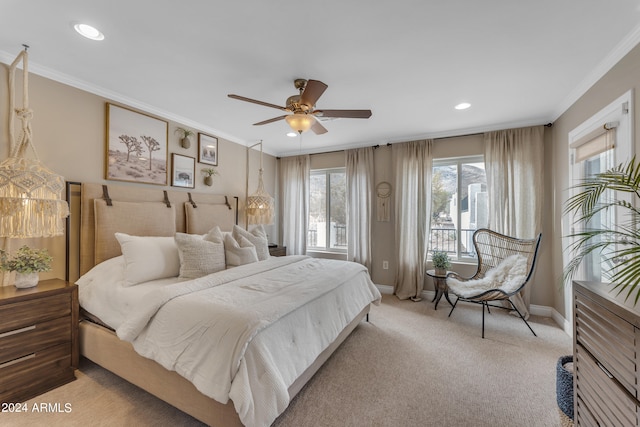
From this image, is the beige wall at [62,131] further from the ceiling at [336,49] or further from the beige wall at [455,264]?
the beige wall at [455,264]

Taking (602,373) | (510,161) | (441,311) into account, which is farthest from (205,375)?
(510,161)

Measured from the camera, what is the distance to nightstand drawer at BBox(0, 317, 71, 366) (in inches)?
69.7

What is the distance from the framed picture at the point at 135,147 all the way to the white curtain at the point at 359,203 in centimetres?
282

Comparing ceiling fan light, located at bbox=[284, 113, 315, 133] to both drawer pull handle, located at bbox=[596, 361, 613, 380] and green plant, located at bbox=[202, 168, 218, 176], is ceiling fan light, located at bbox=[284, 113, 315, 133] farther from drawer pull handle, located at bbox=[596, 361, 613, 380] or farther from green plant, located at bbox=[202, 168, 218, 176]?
drawer pull handle, located at bbox=[596, 361, 613, 380]

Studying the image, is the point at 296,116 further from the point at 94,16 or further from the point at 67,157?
the point at 67,157

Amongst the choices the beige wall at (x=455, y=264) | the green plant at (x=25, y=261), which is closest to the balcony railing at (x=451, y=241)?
the beige wall at (x=455, y=264)

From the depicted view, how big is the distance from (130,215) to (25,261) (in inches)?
36.2

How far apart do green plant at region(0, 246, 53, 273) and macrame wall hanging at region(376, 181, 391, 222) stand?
3.97 m

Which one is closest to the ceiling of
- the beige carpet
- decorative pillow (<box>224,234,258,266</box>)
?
decorative pillow (<box>224,234,258,266</box>)

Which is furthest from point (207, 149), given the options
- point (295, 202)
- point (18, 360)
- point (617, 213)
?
point (617, 213)

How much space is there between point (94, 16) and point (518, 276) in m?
4.47

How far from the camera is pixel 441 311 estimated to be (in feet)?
11.9

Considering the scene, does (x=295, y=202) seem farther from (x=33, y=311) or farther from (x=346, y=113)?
(x=33, y=311)

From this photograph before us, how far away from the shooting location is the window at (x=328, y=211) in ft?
16.4
